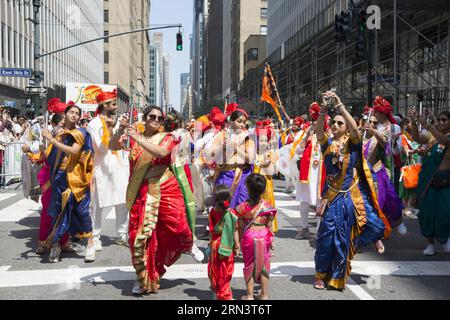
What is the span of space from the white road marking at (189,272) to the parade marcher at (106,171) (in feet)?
3.66

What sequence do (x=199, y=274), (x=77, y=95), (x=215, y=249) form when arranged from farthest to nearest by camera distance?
(x=77, y=95) < (x=199, y=274) < (x=215, y=249)

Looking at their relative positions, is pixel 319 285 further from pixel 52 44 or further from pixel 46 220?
pixel 52 44

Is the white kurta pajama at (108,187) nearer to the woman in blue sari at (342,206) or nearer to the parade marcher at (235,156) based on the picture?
the parade marcher at (235,156)

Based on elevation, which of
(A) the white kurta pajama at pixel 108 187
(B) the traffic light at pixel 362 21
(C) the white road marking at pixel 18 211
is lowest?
(C) the white road marking at pixel 18 211

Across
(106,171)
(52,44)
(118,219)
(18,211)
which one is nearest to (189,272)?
(118,219)

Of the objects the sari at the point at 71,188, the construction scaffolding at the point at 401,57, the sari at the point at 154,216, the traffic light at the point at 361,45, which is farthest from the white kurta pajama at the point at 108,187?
the construction scaffolding at the point at 401,57

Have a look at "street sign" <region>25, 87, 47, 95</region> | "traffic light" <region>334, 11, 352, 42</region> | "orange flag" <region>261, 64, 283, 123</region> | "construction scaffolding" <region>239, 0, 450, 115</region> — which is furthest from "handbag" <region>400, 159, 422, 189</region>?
"street sign" <region>25, 87, 47, 95</region>

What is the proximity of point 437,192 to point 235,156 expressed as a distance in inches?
105

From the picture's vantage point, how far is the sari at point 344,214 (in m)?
5.67
